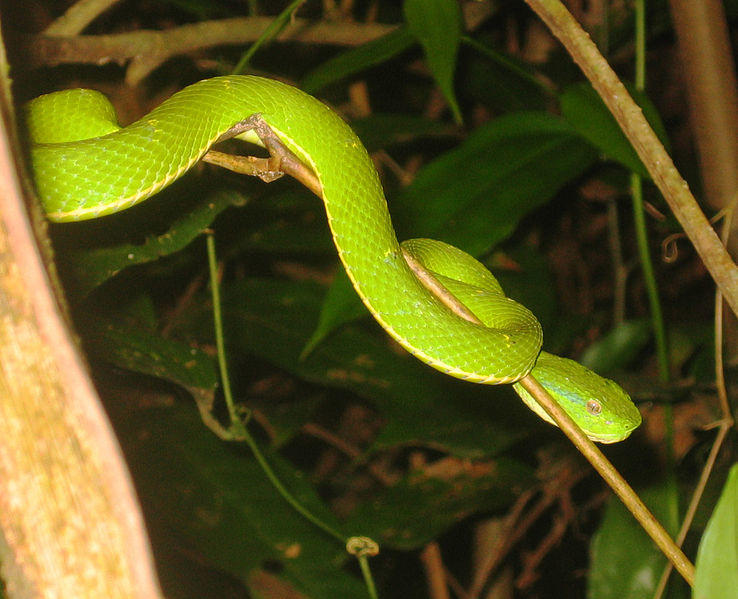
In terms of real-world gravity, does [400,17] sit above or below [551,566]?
above

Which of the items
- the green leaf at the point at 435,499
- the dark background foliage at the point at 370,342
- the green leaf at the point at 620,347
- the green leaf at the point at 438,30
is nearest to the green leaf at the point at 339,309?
the dark background foliage at the point at 370,342

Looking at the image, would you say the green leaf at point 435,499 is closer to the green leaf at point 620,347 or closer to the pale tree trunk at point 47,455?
the green leaf at point 620,347

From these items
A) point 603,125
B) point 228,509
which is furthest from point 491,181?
point 228,509

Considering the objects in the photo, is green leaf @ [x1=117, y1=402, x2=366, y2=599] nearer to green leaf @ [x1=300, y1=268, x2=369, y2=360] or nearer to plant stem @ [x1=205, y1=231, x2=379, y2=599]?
plant stem @ [x1=205, y1=231, x2=379, y2=599]

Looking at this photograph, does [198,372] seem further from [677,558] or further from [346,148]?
[677,558]

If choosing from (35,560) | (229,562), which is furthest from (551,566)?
(35,560)

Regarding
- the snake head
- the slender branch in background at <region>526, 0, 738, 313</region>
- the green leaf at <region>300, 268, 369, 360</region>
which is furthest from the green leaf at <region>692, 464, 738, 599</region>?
the green leaf at <region>300, 268, 369, 360</region>

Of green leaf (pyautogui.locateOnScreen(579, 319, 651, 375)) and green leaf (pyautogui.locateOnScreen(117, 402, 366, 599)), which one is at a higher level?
green leaf (pyautogui.locateOnScreen(579, 319, 651, 375))
